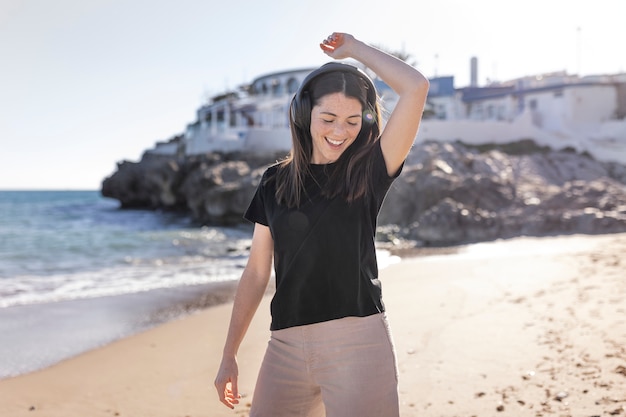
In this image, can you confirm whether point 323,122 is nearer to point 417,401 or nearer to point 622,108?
point 417,401

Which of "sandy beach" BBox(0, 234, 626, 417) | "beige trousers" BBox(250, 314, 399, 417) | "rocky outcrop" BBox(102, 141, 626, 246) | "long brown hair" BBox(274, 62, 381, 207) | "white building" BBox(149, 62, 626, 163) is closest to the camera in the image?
"beige trousers" BBox(250, 314, 399, 417)

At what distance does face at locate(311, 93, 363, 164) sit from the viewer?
6.44 ft

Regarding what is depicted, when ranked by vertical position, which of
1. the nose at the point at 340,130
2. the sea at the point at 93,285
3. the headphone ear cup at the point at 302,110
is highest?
the headphone ear cup at the point at 302,110

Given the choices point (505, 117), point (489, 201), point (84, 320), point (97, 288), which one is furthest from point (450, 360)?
point (505, 117)

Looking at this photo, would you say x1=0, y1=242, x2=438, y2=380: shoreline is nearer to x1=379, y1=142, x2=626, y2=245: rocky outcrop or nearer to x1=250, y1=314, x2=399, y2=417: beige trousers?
x1=250, y1=314, x2=399, y2=417: beige trousers

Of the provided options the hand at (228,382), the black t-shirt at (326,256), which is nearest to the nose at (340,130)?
the black t-shirt at (326,256)

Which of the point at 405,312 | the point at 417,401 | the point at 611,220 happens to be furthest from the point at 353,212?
the point at 611,220

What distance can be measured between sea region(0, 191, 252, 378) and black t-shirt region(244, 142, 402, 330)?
5132 mm

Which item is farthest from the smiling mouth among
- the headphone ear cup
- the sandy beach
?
the sandy beach

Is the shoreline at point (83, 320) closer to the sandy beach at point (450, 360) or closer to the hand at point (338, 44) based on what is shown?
the sandy beach at point (450, 360)

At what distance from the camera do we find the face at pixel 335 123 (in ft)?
6.44

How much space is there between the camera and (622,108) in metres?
37.6

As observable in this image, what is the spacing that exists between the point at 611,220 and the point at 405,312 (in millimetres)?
12435

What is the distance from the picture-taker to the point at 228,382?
2102 millimetres
